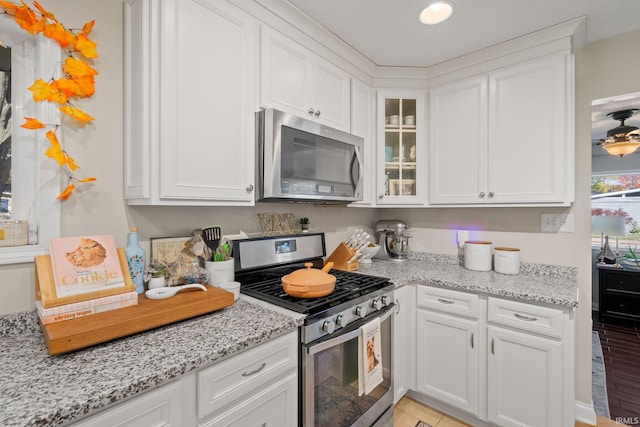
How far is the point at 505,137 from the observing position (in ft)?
6.47

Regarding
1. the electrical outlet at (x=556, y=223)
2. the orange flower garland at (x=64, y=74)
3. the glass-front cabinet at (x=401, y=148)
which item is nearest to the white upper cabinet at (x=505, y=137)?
the glass-front cabinet at (x=401, y=148)

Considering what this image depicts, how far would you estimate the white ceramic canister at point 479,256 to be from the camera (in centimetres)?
211

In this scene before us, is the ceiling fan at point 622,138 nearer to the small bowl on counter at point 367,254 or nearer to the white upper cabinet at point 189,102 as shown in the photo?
the small bowl on counter at point 367,254

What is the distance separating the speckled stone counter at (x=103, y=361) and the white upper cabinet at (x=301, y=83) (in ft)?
3.59

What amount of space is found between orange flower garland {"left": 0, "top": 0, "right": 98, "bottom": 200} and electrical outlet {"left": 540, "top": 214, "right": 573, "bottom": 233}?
2638 millimetres

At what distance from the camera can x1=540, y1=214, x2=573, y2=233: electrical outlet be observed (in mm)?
1967

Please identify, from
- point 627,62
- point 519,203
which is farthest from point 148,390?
point 627,62

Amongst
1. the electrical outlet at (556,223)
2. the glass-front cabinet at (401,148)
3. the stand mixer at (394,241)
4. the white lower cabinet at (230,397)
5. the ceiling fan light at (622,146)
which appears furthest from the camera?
the ceiling fan light at (622,146)

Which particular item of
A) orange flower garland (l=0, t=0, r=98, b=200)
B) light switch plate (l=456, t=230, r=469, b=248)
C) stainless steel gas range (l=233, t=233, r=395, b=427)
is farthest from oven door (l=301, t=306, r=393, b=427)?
orange flower garland (l=0, t=0, r=98, b=200)

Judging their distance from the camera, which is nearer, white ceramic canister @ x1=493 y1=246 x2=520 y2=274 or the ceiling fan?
white ceramic canister @ x1=493 y1=246 x2=520 y2=274

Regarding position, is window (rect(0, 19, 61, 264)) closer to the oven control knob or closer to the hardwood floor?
the oven control knob

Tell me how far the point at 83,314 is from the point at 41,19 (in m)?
1.10

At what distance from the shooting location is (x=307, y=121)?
5.38 feet

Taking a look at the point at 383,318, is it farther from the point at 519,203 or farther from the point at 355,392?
the point at 519,203
